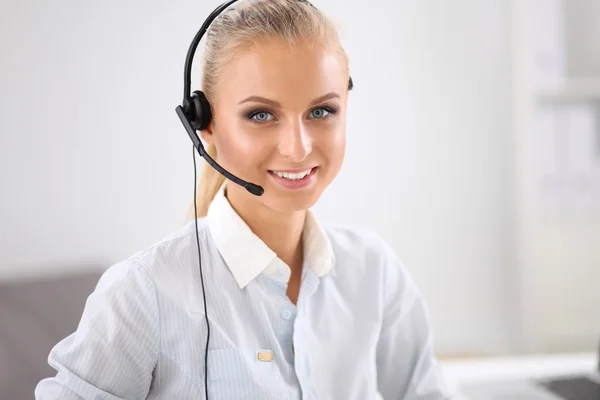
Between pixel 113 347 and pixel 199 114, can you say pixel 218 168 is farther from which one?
pixel 113 347

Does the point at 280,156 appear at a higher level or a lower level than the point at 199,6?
lower

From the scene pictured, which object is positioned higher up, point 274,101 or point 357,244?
point 274,101

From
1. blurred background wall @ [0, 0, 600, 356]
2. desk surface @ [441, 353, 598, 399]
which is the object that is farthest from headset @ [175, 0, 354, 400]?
blurred background wall @ [0, 0, 600, 356]

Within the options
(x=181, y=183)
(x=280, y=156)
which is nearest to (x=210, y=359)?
(x=280, y=156)

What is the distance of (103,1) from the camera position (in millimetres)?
1871

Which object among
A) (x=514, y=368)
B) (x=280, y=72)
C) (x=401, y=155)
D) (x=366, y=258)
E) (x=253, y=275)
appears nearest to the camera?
(x=280, y=72)

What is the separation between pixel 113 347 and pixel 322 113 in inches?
13.3

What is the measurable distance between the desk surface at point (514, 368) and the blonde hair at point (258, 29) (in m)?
0.70

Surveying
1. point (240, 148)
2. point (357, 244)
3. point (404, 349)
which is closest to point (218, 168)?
point (240, 148)

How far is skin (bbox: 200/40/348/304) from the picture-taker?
70 cm

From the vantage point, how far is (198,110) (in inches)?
29.3

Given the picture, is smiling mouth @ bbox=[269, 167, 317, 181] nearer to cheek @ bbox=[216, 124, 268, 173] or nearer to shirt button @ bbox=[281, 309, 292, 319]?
cheek @ bbox=[216, 124, 268, 173]

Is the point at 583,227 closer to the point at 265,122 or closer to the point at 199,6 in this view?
the point at 199,6

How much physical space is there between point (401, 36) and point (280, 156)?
1.73m
